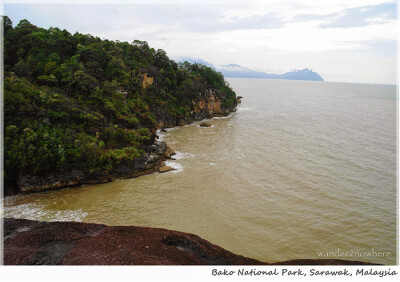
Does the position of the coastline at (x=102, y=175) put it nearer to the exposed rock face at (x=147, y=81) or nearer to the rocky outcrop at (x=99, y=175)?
the rocky outcrop at (x=99, y=175)

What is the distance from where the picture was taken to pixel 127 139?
2616 cm

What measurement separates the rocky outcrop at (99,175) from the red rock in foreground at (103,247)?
6.09 m

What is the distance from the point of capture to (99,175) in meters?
22.5

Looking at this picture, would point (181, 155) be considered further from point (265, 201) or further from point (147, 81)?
point (147, 81)

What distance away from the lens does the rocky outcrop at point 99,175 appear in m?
19.8

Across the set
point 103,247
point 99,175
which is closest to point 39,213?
point 99,175

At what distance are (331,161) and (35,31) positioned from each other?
151ft

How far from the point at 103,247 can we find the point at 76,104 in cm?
1998

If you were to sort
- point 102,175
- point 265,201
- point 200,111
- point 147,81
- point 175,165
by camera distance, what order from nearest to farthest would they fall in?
point 265,201 < point 102,175 < point 175,165 < point 147,81 < point 200,111

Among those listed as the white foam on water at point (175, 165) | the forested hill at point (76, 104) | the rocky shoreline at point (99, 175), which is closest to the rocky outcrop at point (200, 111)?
the forested hill at point (76, 104)

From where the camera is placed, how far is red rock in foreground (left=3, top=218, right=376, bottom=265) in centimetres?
1066

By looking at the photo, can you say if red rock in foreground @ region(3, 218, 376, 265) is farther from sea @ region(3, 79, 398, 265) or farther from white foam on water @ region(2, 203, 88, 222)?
sea @ region(3, 79, 398, 265)
